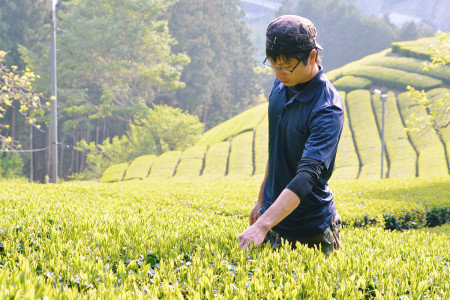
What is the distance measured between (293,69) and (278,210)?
0.87 meters

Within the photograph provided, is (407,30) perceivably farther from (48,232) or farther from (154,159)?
(48,232)

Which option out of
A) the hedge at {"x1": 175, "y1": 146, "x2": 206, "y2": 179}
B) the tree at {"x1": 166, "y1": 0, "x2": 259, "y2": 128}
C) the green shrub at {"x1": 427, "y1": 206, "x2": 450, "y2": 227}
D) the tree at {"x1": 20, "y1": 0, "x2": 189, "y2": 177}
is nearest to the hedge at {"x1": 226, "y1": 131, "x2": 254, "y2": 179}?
the hedge at {"x1": 175, "y1": 146, "x2": 206, "y2": 179}

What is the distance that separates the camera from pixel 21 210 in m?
4.92

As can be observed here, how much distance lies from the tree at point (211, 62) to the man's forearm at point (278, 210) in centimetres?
4652

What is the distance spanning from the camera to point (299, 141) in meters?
2.85

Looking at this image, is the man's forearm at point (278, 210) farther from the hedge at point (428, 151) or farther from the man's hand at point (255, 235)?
the hedge at point (428, 151)

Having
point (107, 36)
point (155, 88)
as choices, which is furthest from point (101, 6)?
point (155, 88)

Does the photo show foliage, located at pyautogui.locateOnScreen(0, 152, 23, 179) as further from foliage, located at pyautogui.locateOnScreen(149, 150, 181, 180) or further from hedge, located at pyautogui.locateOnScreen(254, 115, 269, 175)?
hedge, located at pyautogui.locateOnScreen(254, 115, 269, 175)

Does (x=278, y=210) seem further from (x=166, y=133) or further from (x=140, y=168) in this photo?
(x=166, y=133)

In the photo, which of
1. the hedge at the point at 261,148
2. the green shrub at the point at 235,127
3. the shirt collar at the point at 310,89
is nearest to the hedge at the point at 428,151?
the hedge at the point at 261,148

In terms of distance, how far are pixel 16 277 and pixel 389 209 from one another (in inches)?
334

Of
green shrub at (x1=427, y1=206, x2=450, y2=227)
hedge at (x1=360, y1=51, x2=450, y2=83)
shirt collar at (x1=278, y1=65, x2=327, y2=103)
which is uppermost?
hedge at (x1=360, y1=51, x2=450, y2=83)

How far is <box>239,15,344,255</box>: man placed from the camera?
260cm

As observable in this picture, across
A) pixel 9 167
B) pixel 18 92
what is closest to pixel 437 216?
pixel 18 92
